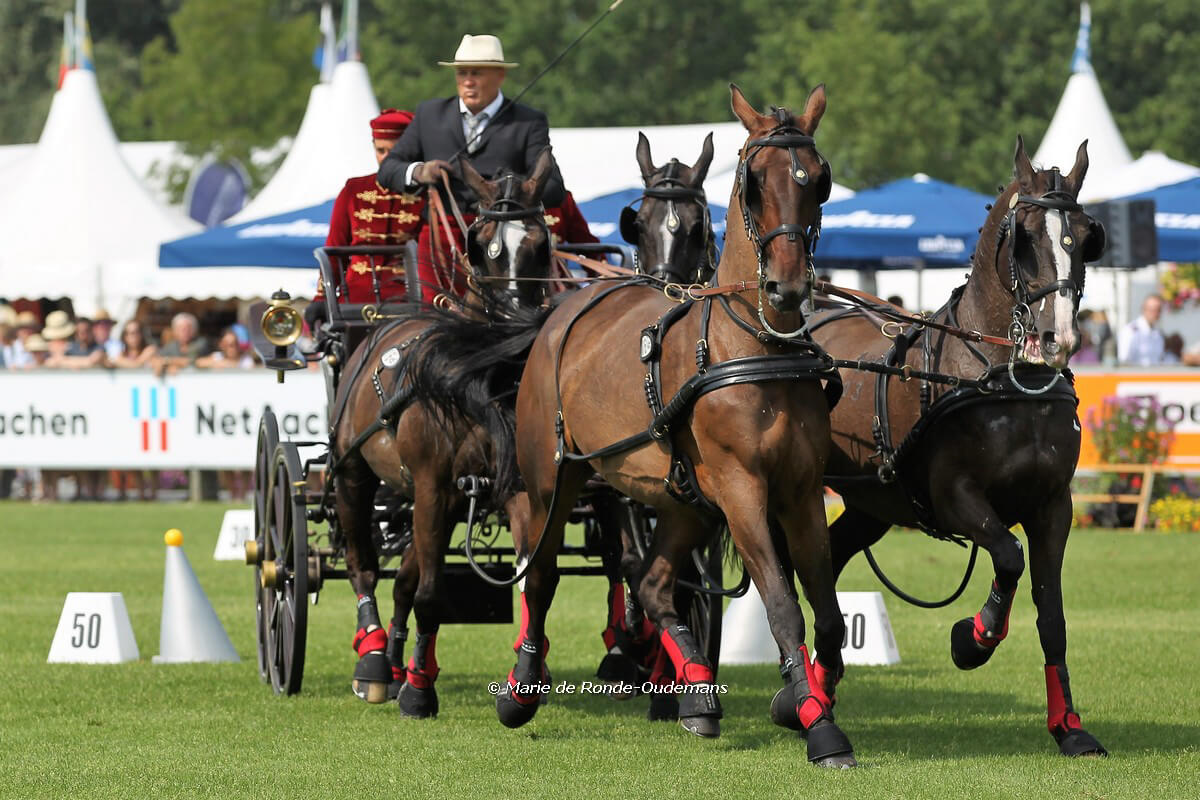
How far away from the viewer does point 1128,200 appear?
63.5 ft

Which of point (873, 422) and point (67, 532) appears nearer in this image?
point (873, 422)

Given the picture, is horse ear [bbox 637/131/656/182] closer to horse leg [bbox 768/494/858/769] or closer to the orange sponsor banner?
horse leg [bbox 768/494/858/769]

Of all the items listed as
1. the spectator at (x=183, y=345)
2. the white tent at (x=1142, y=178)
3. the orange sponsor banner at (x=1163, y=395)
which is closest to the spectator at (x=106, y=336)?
the spectator at (x=183, y=345)

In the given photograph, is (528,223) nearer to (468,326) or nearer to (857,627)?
(468,326)

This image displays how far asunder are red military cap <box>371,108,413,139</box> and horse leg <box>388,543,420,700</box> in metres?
2.29

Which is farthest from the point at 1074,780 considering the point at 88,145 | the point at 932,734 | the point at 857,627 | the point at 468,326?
the point at 88,145

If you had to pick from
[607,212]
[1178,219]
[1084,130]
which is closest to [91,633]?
[607,212]

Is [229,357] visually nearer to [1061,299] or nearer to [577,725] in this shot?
[577,725]

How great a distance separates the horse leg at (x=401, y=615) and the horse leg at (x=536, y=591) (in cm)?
109

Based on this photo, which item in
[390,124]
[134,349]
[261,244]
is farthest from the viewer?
[134,349]

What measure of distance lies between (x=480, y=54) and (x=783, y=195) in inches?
139

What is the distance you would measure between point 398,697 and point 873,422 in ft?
8.02

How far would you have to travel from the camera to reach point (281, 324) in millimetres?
10219

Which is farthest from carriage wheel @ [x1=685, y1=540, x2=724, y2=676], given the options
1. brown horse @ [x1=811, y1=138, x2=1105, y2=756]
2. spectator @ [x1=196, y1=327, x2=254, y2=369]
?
spectator @ [x1=196, y1=327, x2=254, y2=369]
